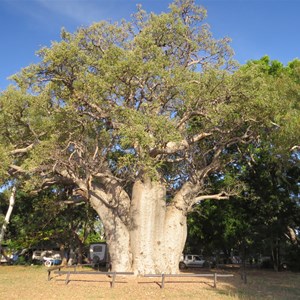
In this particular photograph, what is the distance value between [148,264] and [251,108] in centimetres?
882

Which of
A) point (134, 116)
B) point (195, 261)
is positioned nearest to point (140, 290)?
point (134, 116)

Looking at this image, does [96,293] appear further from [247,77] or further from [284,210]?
[284,210]

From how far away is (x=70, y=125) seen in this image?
1786 cm

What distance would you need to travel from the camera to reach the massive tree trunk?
18.0 metres

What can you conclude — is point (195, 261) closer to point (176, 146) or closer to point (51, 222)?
point (51, 222)

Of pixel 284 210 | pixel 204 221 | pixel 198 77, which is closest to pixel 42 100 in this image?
pixel 198 77

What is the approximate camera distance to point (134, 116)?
51.2 ft

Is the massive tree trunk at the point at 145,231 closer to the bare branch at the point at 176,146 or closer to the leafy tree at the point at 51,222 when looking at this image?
the bare branch at the point at 176,146

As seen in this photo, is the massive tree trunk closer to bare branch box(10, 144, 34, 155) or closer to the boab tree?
the boab tree

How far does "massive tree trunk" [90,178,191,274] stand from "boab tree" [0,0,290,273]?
5cm

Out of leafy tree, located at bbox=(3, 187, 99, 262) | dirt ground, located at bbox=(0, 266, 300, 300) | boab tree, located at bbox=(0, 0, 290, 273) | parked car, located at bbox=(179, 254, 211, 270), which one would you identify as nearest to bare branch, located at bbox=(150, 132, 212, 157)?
boab tree, located at bbox=(0, 0, 290, 273)

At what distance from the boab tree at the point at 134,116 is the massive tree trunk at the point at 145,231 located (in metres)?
0.05

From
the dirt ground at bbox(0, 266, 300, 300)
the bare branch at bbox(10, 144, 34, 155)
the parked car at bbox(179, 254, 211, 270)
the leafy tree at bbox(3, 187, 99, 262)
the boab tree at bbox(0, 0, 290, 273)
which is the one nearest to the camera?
the dirt ground at bbox(0, 266, 300, 300)

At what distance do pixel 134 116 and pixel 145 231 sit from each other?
19.1 ft
